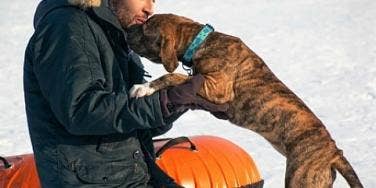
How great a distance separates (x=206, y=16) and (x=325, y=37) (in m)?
3.33

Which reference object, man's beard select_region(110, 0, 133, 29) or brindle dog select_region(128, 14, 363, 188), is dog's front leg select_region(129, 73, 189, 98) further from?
man's beard select_region(110, 0, 133, 29)

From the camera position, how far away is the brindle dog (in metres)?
3.27

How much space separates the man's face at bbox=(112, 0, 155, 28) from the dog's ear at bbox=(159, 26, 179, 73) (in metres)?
0.40

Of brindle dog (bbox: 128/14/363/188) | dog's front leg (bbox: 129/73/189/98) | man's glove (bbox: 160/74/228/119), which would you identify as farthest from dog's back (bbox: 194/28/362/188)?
man's glove (bbox: 160/74/228/119)

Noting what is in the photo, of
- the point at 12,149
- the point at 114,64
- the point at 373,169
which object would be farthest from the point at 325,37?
the point at 114,64

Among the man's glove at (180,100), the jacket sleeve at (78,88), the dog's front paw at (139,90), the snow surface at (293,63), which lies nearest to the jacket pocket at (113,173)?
the jacket sleeve at (78,88)

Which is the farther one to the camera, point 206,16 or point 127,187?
point 206,16

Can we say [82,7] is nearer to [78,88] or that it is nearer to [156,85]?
[78,88]

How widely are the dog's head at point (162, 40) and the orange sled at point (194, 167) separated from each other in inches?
35.3

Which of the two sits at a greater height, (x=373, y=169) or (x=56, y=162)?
(x=56, y=162)

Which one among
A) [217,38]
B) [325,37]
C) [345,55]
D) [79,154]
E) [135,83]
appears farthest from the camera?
[325,37]

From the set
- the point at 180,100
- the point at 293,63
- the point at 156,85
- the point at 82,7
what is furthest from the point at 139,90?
the point at 293,63

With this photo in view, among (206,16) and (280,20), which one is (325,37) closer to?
(280,20)

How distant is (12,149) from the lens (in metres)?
6.46
